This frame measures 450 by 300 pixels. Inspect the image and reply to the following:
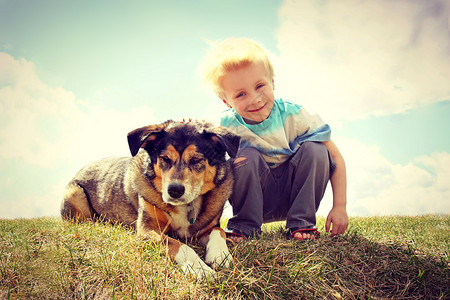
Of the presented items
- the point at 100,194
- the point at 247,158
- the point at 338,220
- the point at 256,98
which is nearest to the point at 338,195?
the point at 338,220

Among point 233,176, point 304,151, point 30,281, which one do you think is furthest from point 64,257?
point 304,151

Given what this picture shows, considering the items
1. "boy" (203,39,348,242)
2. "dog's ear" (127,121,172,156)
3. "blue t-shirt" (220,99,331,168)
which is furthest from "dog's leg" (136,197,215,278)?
"blue t-shirt" (220,99,331,168)

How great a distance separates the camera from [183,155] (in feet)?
11.6

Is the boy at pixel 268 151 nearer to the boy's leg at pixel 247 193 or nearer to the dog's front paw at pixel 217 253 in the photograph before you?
the boy's leg at pixel 247 193

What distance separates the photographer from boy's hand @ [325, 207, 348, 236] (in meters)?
4.30

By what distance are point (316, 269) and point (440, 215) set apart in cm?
641

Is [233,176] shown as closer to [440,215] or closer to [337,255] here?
[337,255]

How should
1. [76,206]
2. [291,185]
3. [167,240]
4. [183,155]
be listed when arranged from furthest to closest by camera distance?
1. [76,206]
2. [291,185]
3. [183,155]
4. [167,240]

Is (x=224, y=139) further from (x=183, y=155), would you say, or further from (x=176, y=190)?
(x=176, y=190)

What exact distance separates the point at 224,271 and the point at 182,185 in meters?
0.98

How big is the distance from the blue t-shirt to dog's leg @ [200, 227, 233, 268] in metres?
1.45

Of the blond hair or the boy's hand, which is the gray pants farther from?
the blond hair

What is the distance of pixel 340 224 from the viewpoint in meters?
4.30

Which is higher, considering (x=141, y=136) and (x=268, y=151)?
(x=141, y=136)
